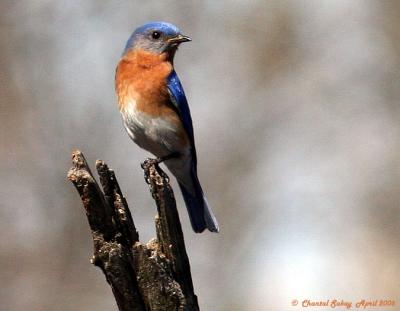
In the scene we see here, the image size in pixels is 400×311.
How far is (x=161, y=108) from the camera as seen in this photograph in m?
9.15

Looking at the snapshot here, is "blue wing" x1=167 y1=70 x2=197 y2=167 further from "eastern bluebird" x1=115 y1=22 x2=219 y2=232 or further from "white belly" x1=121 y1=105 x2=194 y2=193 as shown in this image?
"white belly" x1=121 y1=105 x2=194 y2=193

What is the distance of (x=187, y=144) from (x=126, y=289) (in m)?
2.63

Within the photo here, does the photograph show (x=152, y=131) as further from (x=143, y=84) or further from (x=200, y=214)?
(x=200, y=214)

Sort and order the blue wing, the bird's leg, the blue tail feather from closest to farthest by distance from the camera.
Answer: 1. the bird's leg
2. the blue wing
3. the blue tail feather

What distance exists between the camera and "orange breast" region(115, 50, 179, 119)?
9078mm

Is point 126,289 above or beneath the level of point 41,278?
beneath

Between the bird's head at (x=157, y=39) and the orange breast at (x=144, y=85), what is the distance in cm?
18

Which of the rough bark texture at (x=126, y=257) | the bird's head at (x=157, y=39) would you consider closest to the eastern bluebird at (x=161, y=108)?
the bird's head at (x=157, y=39)

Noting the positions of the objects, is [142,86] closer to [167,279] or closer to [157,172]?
[157,172]

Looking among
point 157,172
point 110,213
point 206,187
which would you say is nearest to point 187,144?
point 157,172

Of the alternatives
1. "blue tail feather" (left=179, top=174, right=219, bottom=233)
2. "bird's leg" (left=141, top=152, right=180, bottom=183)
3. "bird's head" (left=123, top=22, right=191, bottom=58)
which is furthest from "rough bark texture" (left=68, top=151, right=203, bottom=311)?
"bird's head" (left=123, top=22, right=191, bottom=58)

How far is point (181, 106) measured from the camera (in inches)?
365

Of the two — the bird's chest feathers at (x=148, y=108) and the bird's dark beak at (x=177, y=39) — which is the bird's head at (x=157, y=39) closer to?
the bird's dark beak at (x=177, y=39)

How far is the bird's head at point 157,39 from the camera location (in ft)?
31.6
